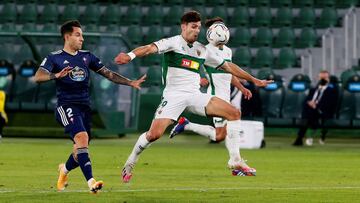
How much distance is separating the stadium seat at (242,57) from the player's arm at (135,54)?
18022 mm

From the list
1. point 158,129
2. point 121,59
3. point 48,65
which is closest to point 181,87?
point 158,129

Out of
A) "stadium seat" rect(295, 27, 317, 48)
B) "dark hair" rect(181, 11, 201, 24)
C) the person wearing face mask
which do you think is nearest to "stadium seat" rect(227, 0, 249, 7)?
"stadium seat" rect(295, 27, 317, 48)

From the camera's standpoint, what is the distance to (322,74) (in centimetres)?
2722

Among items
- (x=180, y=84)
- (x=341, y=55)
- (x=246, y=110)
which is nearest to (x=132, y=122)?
(x=246, y=110)

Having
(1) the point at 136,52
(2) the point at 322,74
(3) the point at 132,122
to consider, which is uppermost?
(1) the point at 136,52

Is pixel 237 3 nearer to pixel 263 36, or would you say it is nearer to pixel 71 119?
pixel 263 36

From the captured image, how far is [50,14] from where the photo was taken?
34500 mm

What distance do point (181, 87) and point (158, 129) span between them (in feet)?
2.60

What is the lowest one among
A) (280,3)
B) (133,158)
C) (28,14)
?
(28,14)

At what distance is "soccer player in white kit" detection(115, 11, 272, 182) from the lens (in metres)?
14.6

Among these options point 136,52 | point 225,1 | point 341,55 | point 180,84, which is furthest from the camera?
point 225,1

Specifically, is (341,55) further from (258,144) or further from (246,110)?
(258,144)

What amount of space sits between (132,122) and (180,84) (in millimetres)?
13952

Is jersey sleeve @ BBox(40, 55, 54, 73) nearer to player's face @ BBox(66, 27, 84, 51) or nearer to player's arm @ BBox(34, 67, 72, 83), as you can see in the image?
player's arm @ BBox(34, 67, 72, 83)
